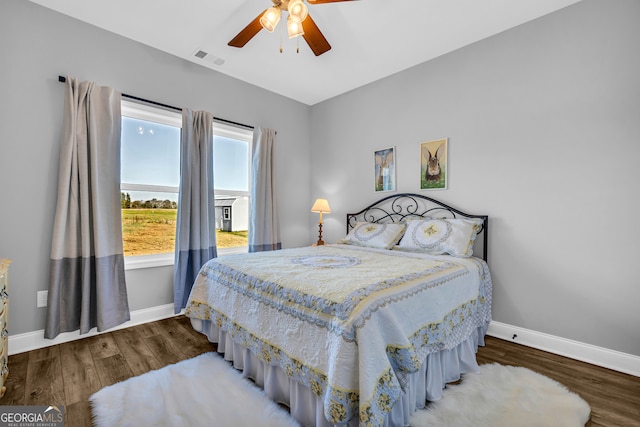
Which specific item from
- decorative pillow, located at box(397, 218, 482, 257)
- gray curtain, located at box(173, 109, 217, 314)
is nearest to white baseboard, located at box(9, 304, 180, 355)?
gray curtain, located at box(173, 109, 217, 314)

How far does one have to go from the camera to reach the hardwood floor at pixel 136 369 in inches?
64.4

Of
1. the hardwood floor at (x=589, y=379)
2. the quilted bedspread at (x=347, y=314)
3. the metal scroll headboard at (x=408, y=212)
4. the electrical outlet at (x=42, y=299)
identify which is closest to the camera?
the quilted bedspread at (x=347, y=314)

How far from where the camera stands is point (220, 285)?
84.7 inches

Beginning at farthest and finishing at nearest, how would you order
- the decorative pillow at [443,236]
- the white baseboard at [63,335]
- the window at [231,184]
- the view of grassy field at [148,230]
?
1. the window at [231,184]
2. the view of grassy field at [148,230]
3. the decorative pillow at [443,236]
4. the white baseboard at [63,335]

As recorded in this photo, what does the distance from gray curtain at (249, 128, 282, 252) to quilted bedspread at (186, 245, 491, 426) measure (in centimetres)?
133

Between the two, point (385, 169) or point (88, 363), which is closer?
point (88, 363)

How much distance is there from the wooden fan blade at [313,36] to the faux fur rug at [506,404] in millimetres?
2567

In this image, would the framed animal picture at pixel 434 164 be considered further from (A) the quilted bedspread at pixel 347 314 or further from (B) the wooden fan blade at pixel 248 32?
(B) the wooden fan blade at pixel 248 32

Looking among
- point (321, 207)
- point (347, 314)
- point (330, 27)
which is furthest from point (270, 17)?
point (321, 207)

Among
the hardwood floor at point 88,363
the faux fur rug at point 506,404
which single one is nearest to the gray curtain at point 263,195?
the hardwood floor at point 88,363

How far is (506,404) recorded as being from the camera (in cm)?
162

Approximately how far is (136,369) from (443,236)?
8.78 ft

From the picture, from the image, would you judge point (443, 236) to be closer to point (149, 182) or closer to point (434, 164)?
point (434, 164)

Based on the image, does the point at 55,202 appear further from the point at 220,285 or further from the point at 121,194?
the point at 220,285
